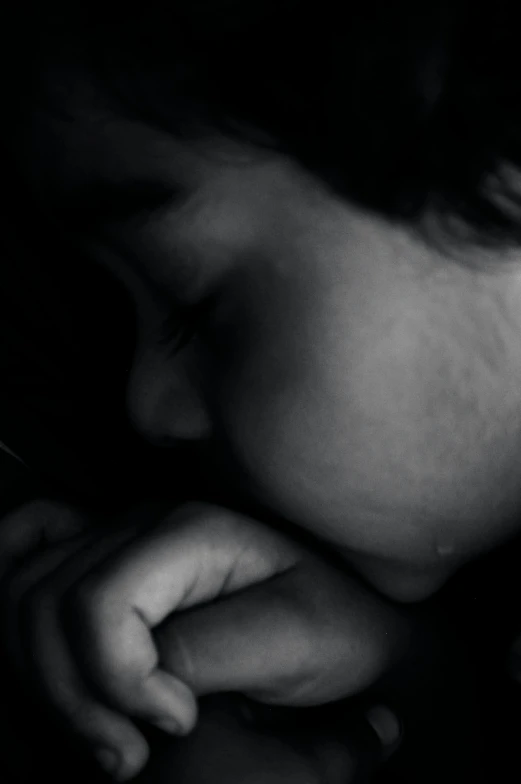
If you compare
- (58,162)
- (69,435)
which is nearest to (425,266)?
(58,162)

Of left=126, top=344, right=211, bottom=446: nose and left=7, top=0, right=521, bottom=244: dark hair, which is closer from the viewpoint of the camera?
left=7, top=0, right=521, bottom=244: dark hair

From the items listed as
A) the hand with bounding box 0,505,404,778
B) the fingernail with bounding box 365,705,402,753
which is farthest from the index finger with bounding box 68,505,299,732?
the fingernail with bounding box 365,705,402,753

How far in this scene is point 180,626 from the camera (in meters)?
0.47

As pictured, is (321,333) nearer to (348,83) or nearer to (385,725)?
(348,83)

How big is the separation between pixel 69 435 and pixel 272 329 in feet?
0.90

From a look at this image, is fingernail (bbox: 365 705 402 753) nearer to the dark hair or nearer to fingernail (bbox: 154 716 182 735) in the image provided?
fingernail (bbox: 154 716 182 735)

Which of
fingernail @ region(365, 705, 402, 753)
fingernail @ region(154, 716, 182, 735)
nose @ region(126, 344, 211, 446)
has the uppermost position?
nose @ region(126, 344, 211, 446)

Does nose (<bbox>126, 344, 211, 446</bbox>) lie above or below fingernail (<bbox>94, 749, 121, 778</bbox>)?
above

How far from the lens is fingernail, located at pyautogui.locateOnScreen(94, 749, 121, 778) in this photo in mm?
440

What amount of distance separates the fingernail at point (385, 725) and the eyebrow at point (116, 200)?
30 cm

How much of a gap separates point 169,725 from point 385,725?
0.45 feet

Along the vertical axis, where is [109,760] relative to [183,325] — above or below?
below

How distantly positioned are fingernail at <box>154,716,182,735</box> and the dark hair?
25 cm

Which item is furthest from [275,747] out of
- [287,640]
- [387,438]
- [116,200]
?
[116,200]
